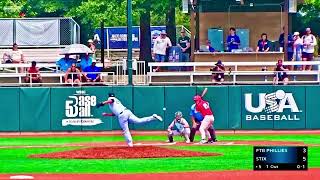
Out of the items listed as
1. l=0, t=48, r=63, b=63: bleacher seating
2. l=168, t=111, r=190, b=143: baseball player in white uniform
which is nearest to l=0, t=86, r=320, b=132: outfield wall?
l=168, t=111, r=190, b=143: baseball player in white uniform

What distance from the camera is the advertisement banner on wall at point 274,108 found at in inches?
1577

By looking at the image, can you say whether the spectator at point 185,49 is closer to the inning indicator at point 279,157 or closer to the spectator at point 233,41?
the spectator at point 233,41

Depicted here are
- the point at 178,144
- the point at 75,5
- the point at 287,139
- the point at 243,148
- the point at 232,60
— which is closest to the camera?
the point at 243,148

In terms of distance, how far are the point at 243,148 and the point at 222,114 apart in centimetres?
866

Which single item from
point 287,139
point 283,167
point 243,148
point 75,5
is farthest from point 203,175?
point 75,5

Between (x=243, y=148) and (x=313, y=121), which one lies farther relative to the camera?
(x=313, y=121)

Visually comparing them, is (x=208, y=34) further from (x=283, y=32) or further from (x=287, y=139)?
(x=287, y=139)

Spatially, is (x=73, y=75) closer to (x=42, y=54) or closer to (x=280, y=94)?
(x=280, y=94)

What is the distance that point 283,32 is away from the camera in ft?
138

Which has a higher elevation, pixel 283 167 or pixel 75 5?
pixel 75 5

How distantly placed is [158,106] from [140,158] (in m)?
11.9

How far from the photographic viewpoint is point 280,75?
4019 centimetres

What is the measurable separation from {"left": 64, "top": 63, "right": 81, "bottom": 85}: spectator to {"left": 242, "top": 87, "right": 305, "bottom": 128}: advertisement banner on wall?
604cm

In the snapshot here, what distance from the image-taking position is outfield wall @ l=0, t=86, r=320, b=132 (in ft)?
130
